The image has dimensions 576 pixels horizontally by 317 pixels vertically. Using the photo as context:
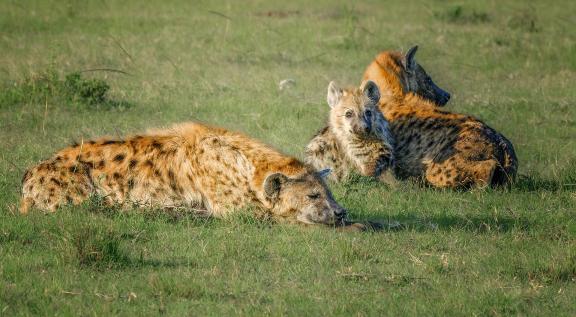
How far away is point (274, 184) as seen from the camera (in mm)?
5660

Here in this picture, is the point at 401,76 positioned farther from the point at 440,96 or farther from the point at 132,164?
the point at 132,164

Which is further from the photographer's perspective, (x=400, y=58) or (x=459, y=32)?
(x=459, y=32)

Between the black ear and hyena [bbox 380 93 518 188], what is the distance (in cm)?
166

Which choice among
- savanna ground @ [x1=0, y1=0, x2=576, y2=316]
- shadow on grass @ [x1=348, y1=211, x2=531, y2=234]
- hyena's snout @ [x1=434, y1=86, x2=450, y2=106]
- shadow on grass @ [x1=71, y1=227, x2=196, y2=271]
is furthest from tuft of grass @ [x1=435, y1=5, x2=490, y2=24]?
shadow on grass @ [x1=71, y1=227, x2=196, y2=271]

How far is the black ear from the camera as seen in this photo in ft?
18.5

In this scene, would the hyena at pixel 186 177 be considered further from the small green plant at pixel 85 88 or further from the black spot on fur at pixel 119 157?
the small green plant at pixel 85 88

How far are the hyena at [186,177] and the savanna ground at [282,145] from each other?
0.47 ft

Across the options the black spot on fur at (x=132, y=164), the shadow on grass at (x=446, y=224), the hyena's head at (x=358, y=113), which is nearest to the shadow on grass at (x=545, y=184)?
the shadow on grass at (x=446, y=224)

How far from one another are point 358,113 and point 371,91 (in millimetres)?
229

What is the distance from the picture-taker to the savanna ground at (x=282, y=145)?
464 cm

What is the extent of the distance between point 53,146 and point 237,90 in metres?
2.66

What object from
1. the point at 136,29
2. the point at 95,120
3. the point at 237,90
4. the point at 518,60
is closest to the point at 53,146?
the point at 95,120

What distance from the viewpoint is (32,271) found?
4.85m

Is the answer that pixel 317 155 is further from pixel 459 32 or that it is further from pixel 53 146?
pixel 459 32
